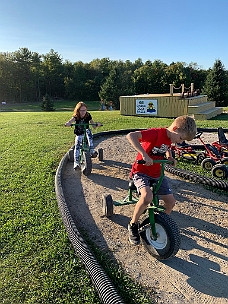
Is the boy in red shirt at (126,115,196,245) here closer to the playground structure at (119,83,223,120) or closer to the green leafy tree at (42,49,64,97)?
the playground structure at (119,83,223,120)

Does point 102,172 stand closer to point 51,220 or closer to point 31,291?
point 51,220

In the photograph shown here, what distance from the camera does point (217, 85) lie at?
96.2 feet

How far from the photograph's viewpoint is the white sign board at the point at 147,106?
1591cm

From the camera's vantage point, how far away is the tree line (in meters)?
47.8

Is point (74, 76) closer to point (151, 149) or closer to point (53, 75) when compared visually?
point (53, 75)

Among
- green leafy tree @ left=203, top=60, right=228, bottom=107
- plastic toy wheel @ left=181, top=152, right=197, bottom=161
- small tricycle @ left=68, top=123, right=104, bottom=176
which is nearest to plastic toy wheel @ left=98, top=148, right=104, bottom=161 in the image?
small tricycle @ left=68, top=123, right=104, bottom=176

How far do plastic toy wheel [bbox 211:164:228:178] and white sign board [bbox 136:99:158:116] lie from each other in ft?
36.0

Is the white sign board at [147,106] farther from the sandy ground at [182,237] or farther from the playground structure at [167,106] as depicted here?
→ the sandy ground at [182,237]

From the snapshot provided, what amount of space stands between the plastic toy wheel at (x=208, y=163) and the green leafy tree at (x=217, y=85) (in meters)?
26.0

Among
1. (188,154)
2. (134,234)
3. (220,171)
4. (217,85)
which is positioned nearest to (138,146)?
(134,234)

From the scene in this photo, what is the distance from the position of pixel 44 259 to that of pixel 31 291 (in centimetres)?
43

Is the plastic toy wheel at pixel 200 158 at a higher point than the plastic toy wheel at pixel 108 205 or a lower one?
higher

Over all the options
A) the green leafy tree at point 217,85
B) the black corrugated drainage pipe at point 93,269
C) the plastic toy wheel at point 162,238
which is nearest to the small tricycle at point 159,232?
the plastic toy wheel at point 162,238

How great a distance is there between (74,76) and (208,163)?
2162 inches
